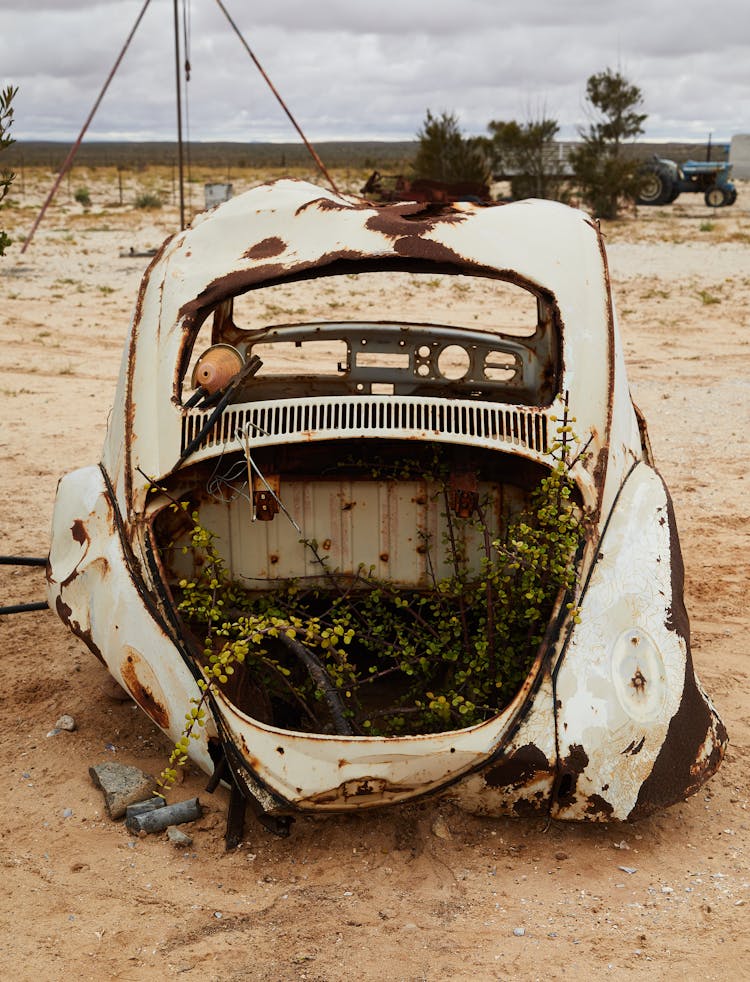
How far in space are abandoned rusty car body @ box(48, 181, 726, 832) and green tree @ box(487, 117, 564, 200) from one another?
21862 millimetres

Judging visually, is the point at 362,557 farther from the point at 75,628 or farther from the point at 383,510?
the point at 75,628

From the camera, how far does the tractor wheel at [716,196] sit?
28.1 metres

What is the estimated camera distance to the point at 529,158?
85.7 ft

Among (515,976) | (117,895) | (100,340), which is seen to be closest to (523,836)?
(515,976)

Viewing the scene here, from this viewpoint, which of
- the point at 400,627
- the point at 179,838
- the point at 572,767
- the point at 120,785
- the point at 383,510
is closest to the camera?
the point at 572,767

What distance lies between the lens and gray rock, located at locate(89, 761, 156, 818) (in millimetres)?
3613

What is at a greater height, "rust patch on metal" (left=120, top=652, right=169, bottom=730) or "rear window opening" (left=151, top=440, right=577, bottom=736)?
"rear window opening" (left=151, top=440, right=577, bottom=736)

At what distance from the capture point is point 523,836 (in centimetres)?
344

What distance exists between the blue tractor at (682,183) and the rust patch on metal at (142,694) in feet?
85.8

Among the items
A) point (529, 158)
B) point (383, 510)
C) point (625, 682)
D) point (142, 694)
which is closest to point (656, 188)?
point (529, 158)

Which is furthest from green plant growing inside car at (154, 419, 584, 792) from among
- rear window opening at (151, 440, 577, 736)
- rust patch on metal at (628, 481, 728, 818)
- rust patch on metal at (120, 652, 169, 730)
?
rust patch on metal at (628, 481, 728, 818)

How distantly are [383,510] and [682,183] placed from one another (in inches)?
1036

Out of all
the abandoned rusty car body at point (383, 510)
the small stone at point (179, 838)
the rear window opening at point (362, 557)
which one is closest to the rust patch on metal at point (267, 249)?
the abandoned rusty car body at point (383, 510)

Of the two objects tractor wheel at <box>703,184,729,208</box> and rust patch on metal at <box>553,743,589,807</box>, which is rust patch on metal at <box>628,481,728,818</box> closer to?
rust patch on metal at <box>553,743,589,807</box>
